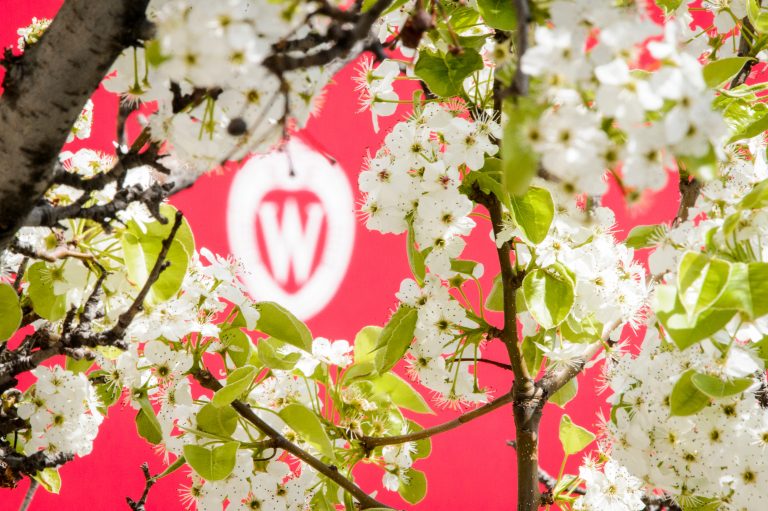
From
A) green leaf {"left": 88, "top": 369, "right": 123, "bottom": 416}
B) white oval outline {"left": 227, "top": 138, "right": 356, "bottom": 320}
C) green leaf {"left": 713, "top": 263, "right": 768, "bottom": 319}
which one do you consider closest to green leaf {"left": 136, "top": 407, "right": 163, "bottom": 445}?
green leaf {"left": 88, "top": 369, "right": 123, "bottom": 416}

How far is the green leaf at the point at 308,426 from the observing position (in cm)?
78

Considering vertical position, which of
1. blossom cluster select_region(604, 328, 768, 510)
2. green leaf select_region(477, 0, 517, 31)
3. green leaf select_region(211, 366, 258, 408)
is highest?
green leaf select_region(477, 0, 517, 31)

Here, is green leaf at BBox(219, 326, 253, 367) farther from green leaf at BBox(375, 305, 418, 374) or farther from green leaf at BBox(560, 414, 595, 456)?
green leaf at BBox(560, 414, 595, 456)

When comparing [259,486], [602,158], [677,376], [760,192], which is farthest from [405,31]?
[259,486]

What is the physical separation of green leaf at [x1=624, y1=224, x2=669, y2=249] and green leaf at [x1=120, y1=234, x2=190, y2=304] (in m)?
0.41

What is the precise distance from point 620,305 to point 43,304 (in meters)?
0.58

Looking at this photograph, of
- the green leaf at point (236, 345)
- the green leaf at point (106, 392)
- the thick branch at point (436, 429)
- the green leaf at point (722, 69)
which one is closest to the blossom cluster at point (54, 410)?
the green leaf at point (106, 392)

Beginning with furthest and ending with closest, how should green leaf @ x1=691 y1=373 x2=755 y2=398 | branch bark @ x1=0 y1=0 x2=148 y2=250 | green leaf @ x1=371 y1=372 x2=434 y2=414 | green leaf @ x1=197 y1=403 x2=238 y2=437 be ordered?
1. green leaf @ x1=371 y1=372 x2=434 y2=414
2. green leaf @ x1=197 y1=403 x2=238 y2=437
3. green leaf @ x1=691 y1=373 x2=755 y2=398
4. branch bark @ x1=0 y1=0 x2=148 y2=250

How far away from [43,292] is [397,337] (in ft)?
1.17

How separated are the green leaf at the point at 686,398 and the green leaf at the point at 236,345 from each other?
452mm

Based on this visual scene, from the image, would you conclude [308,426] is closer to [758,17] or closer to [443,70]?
[443,70]

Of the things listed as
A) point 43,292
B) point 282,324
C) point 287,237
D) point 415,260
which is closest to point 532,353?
point 415,260

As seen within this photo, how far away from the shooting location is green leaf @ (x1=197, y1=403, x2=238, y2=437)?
829 millimetres

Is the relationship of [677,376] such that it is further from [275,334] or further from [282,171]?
[282,171]
